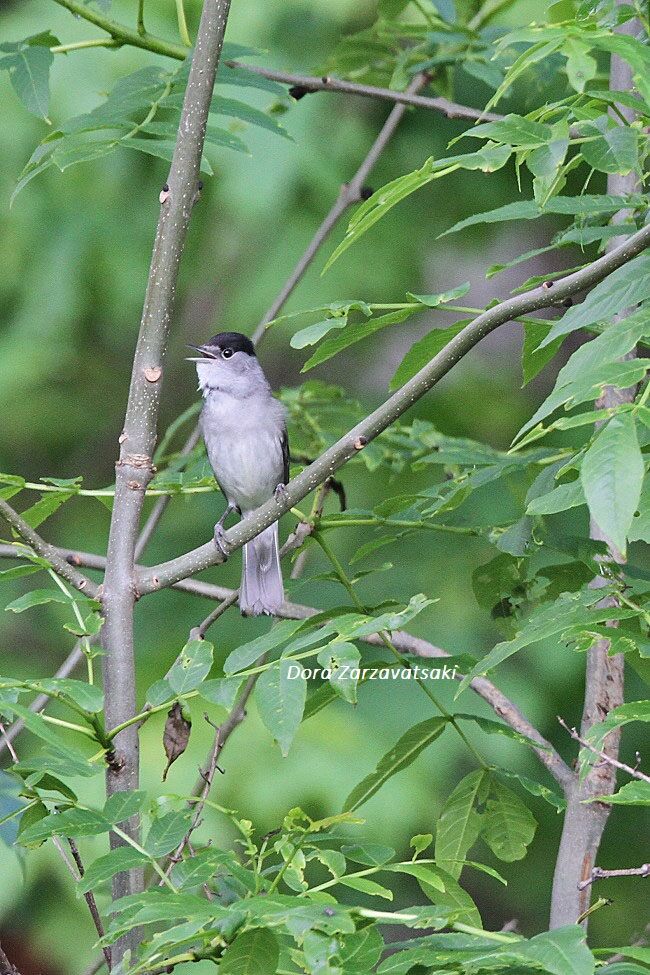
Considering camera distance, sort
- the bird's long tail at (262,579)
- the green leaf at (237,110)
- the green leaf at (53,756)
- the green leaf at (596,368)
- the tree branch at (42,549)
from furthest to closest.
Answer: the bird's long tail at (262,579) < the green leaf at (237,110) < the tree branch at (42,549) < the green leaf at (53,756) < the green leaf at (596,368)

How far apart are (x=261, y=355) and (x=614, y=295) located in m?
5.34

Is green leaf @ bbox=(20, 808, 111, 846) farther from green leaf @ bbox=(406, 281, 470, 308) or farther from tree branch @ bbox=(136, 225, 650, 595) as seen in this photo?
green leaf @ bbox=(406, 281, 470, 308)

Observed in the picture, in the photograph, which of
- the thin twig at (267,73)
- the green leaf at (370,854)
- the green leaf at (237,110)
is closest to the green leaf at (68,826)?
the green leaf at (370,854)

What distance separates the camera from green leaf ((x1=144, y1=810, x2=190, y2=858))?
168cm

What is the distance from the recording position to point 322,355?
7.18 ft

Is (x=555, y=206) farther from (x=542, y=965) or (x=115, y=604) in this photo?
(x=542, y=965)

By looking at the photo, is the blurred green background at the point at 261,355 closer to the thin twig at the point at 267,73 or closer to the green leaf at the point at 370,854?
the thin twig at the point at 267,73

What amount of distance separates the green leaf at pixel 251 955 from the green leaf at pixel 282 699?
24 cm

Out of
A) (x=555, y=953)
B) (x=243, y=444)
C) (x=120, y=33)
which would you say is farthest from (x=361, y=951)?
(x=243, y=444)

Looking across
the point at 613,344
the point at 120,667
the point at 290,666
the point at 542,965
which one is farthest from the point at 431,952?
the point at 613,344

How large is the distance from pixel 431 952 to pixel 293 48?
4.89m

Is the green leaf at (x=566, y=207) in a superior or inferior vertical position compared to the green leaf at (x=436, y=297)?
superior

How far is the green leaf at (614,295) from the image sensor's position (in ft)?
5.45

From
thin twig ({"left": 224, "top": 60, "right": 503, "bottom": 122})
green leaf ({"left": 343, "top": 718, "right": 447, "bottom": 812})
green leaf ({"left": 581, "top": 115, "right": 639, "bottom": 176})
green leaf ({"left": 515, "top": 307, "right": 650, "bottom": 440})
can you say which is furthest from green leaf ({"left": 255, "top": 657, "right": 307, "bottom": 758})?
thin twig ({"left": 224, "top": 60, "right": 503, "bottom": 122})
